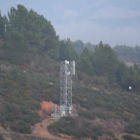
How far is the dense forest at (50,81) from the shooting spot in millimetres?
23906

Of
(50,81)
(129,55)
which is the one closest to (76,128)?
(50,81)

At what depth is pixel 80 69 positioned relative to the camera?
49.1 m

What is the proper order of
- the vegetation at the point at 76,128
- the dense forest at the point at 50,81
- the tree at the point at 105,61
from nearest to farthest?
the vegetation at the point at 76,128
the dense forest at the point at 50,81
the tree at the point at 105,61

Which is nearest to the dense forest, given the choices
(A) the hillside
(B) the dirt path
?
(B) the dirt path

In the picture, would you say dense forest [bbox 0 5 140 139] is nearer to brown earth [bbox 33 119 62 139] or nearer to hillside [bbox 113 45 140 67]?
brown earth [bbox 33 119 62 139]

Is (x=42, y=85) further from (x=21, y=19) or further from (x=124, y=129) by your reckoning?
(x=21, y=19)

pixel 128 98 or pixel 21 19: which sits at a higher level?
pixel 21 19

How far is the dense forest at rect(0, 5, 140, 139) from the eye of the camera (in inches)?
941

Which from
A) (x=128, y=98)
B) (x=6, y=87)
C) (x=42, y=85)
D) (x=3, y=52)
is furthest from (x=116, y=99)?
(x=3, y=52)

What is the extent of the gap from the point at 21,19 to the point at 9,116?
27.9 meters

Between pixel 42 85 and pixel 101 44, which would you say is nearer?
pixel 42 85

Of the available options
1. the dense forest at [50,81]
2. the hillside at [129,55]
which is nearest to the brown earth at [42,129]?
the dense forest at [50,81]

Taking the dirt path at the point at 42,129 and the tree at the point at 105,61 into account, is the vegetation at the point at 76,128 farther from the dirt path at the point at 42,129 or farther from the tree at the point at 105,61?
the tree at the point at 105,61

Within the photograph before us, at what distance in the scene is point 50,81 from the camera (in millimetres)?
38625
